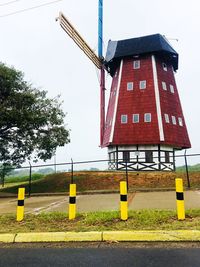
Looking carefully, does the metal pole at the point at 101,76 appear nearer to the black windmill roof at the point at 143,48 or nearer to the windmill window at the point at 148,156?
the black windmill roof at the point at 143,48

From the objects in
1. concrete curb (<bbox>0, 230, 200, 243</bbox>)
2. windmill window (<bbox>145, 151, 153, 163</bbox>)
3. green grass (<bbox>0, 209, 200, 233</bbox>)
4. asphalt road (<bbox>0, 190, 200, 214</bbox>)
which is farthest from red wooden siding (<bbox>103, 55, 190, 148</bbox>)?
concrete curb (<bbox>0, 230, 200, 243</bbox>)

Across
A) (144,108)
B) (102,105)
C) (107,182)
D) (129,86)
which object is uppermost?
(129,86)

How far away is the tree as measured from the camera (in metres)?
18.9

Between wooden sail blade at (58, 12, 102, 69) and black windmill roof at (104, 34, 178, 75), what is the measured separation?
185 cm

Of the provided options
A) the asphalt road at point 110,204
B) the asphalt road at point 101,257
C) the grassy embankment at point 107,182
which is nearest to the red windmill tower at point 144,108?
the grassy embankment at point 107,182

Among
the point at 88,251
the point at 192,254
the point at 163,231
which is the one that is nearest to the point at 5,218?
the point at 88,251

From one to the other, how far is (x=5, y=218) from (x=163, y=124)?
78.7 feet

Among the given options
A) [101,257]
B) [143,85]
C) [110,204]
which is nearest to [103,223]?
[101,257]

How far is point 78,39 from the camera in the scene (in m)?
33.1

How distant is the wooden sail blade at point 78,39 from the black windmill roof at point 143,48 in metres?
1.85

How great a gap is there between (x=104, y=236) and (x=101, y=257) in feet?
3.58

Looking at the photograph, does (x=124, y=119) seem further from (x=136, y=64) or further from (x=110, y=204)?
(x=110, y=204)

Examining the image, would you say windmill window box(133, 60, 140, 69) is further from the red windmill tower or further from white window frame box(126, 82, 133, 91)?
white window frame box(126, 82, 133, 91)

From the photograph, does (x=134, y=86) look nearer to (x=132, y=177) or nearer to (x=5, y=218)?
(x=132, y=177)
